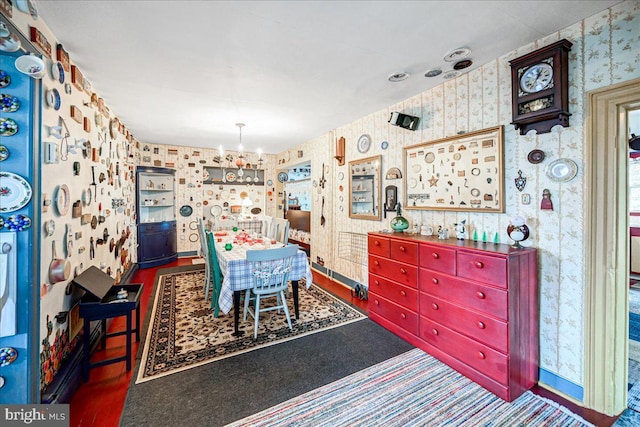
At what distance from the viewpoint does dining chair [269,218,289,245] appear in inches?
153

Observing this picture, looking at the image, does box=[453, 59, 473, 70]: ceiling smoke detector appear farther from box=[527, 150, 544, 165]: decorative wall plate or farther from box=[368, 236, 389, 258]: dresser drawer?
box=[368, 236, 389, 258]: dresser drawer

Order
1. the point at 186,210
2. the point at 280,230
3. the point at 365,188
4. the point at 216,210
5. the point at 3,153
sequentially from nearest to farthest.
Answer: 1. the point at 3,153
2. the point at 365,188
3. the point at 280,230
4. the point at 186,210
5. the point at 216,210

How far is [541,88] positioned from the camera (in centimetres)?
193

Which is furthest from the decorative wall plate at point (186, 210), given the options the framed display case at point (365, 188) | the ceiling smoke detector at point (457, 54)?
the ceiling smoke detector at point (457, 54)

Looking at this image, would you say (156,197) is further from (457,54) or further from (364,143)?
(457,54)

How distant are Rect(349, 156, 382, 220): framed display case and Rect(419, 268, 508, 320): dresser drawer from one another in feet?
4.45

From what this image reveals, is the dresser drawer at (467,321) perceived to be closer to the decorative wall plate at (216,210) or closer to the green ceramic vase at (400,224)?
the green ceramic vase at (400,224)

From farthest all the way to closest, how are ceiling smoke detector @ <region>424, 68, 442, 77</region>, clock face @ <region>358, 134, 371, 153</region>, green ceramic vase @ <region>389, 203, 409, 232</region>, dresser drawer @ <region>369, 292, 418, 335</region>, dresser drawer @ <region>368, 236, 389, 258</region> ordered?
clock face @ <region>358, 134, 371, 153</region>, green ceramic vase @ <region>389, 203, 409, 232</region>, dresser drawer @ <region>368, 236, 389, 258</region>, dresser drawer @ <region>369, 292, 418, 335</region>, ceiling smoke detector @ <region>424, 68, 442, 77</region>

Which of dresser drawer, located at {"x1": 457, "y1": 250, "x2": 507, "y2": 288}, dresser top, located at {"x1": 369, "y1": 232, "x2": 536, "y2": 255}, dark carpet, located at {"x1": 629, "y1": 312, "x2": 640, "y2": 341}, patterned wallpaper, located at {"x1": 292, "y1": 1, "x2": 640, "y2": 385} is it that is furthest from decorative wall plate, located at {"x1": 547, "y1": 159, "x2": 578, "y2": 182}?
dark carpet, located at {"x1": 629, "y1": 312, "x2": 640, "y2": 341}

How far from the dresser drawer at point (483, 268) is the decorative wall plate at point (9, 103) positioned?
9.66 feet

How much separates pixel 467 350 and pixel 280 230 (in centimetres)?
280

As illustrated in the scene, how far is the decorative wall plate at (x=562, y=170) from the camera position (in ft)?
6.07

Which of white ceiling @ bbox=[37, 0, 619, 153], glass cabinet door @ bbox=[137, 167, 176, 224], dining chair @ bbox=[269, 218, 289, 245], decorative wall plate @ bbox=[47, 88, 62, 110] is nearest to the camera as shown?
white ceiling @ bbox=[37, 0, 619, 153]

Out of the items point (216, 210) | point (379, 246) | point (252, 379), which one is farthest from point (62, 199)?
point (216, 210)
